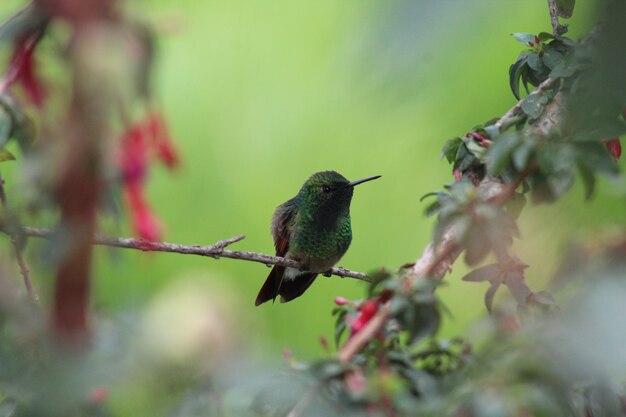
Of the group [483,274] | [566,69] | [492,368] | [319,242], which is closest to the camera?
[492,368]

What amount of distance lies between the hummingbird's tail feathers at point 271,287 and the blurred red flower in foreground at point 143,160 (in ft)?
5.99

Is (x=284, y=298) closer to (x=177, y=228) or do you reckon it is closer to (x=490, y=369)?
(x=177, y=228)

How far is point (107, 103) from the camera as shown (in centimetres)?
41

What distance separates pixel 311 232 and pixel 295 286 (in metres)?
0.20

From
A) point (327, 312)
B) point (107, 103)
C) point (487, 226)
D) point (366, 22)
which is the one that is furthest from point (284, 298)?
point (366, 22)

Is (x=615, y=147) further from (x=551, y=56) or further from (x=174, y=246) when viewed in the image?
(x=174, y=246)

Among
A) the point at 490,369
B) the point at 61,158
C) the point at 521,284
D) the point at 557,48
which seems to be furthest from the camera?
the point at 557,48

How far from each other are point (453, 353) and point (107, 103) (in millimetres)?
501

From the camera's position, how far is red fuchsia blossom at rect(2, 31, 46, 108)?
2.18ft

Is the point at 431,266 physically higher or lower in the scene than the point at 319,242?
higher

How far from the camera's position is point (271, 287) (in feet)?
8.50

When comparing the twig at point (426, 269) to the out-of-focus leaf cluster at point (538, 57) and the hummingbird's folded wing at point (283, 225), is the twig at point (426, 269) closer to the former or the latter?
the out-of-focus leaf cluster at point (538, 57)

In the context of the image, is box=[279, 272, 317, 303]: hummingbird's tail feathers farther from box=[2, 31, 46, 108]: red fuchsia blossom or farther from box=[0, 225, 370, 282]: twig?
box=[2, 31, 46, 108]: red fuchsia blossom

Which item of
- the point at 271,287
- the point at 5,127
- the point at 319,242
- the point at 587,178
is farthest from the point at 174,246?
the point at 319,242
